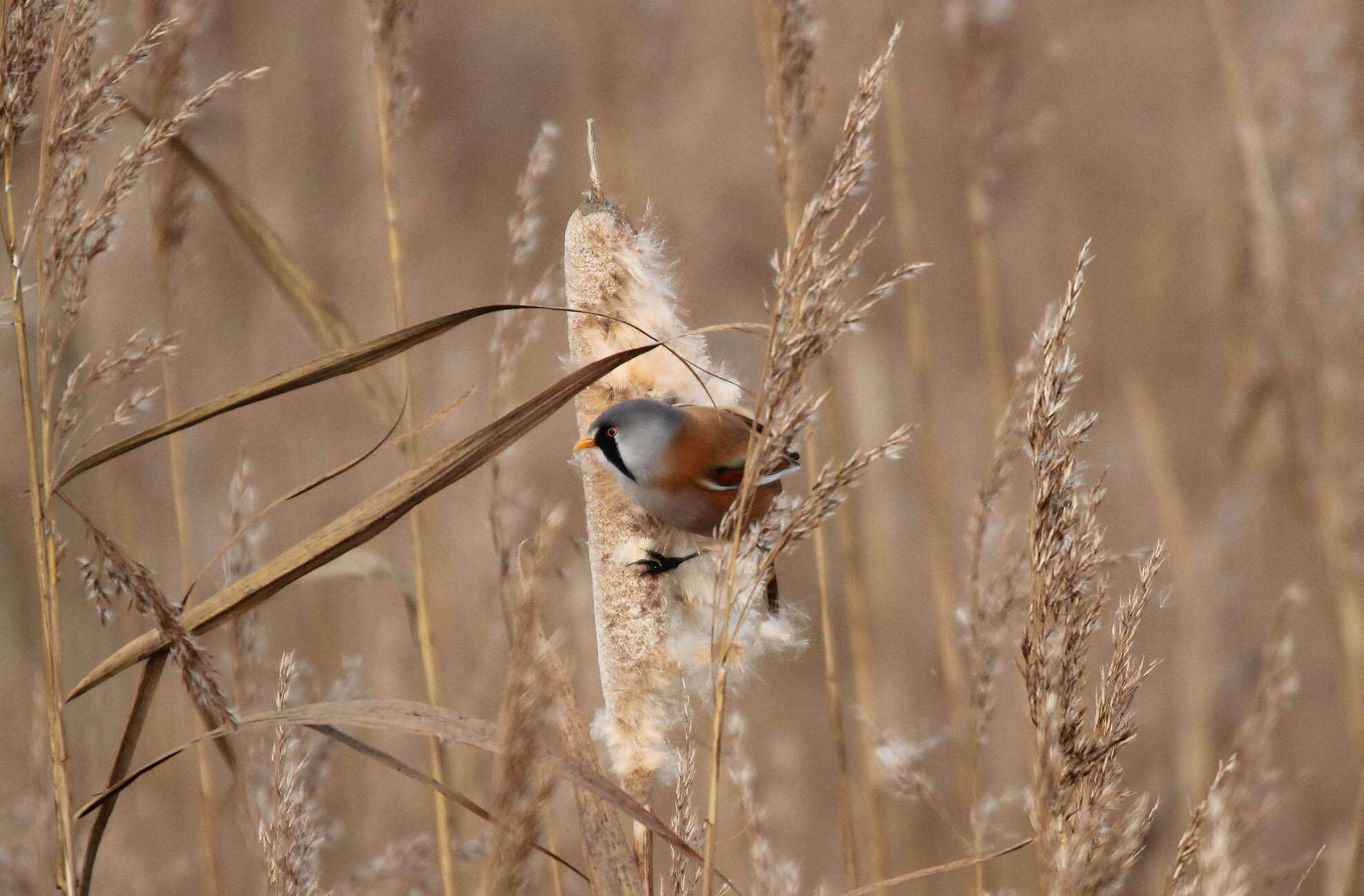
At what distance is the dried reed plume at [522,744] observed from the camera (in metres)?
0.67

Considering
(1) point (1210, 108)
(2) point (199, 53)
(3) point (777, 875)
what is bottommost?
(3) point (777, 875)

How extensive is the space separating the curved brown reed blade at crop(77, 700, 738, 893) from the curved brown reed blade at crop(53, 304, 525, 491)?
0.85 feet

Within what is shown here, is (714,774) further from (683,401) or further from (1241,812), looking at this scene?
(1241,812)

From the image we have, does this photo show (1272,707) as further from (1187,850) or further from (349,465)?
(349,465)

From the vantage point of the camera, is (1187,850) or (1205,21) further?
(1205,21)

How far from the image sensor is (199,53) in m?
2.82

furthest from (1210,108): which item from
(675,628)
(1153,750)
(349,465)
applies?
(349,465)

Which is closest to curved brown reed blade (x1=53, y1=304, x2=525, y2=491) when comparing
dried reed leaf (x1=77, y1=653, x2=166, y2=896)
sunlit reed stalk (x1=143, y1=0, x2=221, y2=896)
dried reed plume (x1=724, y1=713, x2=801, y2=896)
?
dried reed leaf (x1=77, y1=653, x2=166, y2=896)

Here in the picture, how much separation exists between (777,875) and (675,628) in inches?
15.2

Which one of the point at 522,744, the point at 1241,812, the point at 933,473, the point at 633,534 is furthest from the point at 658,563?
the point at 933,473

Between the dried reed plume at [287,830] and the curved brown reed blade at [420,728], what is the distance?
0.11m

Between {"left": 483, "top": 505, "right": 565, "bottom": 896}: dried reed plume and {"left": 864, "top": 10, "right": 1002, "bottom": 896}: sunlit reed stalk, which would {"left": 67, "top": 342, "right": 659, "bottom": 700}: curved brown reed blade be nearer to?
{"left": 483, "top": 505, "right": 565, "bottom": 896}: dried reed plume

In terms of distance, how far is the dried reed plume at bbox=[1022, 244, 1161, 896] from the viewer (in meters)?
0.85

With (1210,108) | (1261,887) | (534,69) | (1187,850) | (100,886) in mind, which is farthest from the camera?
(534,69)
